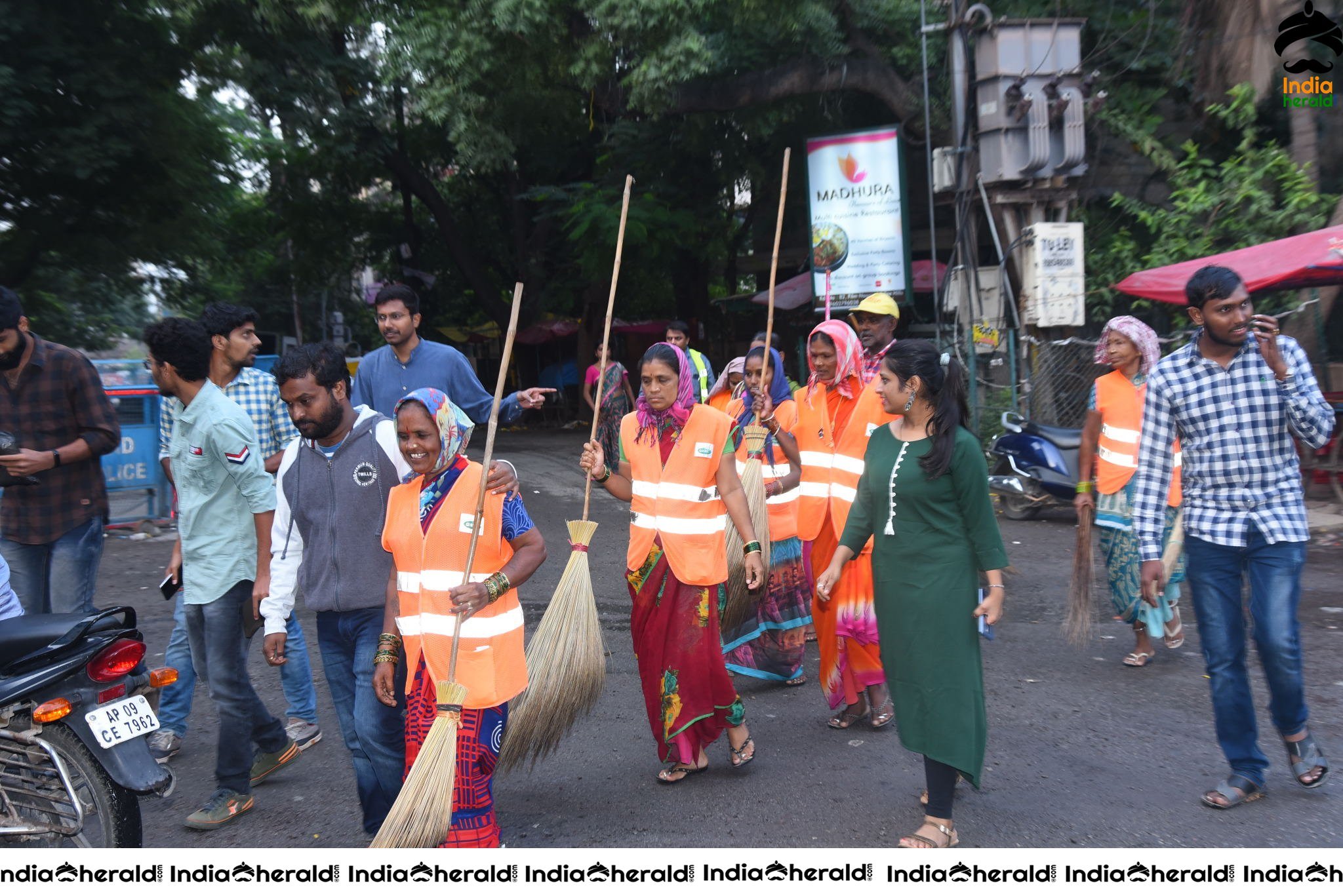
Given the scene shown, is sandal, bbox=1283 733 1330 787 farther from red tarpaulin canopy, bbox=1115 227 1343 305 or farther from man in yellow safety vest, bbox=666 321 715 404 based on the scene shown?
red tarpaulin canopy, bbox=1115 227 1343 305

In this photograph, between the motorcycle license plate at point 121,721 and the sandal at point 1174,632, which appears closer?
the motorcycle license plate at point 121,721

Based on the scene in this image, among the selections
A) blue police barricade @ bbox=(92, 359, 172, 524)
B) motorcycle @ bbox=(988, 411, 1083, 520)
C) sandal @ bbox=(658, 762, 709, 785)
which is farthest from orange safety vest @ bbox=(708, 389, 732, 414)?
blue police barricade @ bbox=(92, 359, 172, 524)

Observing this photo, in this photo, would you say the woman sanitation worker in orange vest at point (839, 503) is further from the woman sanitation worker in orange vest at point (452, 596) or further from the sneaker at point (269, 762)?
the sneaker at point (269, 762)

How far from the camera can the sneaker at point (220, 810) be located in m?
3.81

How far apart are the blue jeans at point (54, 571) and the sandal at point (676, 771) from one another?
2.45 metres

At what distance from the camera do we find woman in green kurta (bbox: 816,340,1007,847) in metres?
3.44

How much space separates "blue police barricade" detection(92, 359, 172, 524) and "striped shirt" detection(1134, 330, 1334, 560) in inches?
344

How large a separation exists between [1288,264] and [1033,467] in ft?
8.31

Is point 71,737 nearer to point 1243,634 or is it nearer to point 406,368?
point 406,368

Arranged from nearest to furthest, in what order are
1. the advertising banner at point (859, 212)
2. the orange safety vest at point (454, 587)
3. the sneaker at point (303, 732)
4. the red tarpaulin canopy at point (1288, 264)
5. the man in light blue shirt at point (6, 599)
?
the orange safety vest at point (454, 587) < the man in light blue shirt at point (6, 599) < the sneaker at point (303, 732) < the red tarpaulin canopy at point (1288, 264) < the advertising banner at point (859, 212)

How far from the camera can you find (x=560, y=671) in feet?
12.6

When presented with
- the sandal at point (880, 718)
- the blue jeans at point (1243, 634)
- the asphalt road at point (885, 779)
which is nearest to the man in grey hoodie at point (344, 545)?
the asphalt road at point (885, 779)

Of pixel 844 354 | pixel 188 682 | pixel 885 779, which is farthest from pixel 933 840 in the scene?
pixel 188 682
